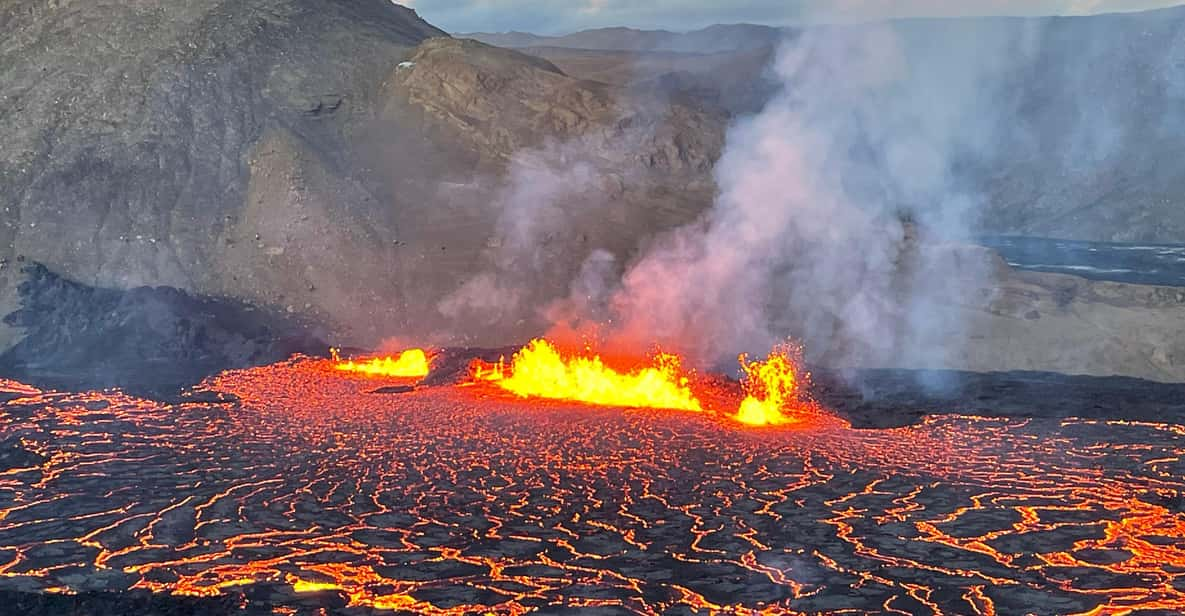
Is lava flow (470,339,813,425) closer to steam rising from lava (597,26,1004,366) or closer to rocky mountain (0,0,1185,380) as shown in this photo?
steam rising from lava (597,26,1004,366)

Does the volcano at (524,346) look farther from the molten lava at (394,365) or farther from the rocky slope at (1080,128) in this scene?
the rocky slope at (1080,128)

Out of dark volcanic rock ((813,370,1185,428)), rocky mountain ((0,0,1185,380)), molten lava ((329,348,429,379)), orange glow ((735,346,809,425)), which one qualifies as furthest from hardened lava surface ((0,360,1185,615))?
rocky mountain ((0,0,1185,380))

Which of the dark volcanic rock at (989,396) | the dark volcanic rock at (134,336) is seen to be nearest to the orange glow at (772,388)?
the dark volcanic rock at (989,396)

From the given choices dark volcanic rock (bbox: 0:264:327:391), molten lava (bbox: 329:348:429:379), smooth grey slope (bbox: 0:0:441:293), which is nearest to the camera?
molten lava (bbox: 329:348:429:379)

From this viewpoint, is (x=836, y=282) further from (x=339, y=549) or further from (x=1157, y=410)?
(x=339, y=549)

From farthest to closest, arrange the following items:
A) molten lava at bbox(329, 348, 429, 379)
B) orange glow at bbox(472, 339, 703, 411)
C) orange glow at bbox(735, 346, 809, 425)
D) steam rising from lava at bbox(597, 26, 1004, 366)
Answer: steam rising from lava at bbox(597, 26, 1004, 366) < molten lava at bbox(329, 348, 429, 379) < orange glow at bbox(472, 339, 703, 411) < orange glow at bbox(735, 346, 809, 425)

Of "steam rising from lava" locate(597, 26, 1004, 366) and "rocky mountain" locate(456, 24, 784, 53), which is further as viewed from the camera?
"rocky mountain" locate(456, 24, 784, 53)

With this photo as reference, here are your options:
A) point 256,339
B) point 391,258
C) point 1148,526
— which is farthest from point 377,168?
point 1148,526
